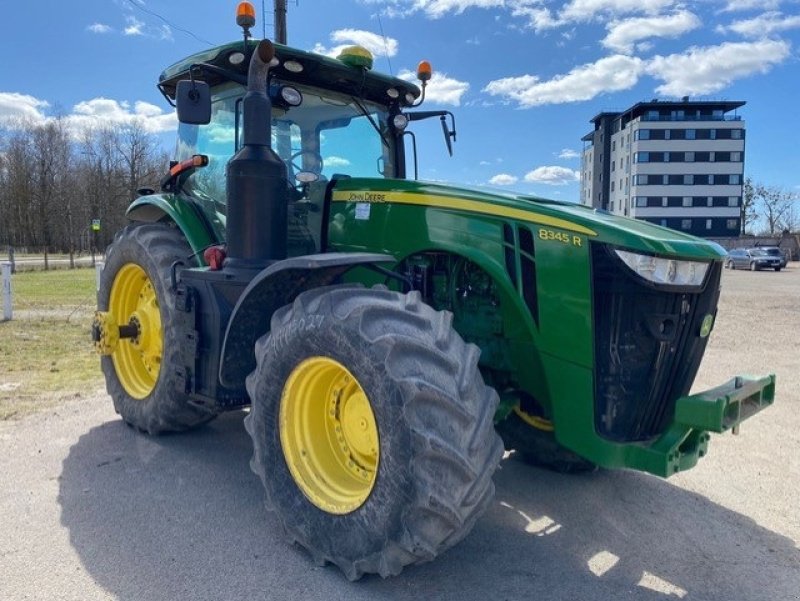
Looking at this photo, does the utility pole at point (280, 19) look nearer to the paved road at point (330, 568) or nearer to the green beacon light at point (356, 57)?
the green beacon light at point (356, 57)

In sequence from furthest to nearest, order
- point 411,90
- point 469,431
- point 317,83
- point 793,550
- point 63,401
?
point 63,401, point 411,90, point 317,83, point 793,550, point 469,431

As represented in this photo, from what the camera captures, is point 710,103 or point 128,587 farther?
point 710,103

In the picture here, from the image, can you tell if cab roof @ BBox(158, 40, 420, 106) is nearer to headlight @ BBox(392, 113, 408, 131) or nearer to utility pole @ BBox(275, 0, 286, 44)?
headlight @ BBox(392, 113, 408, 131)

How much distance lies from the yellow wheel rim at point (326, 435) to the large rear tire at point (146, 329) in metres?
1.18

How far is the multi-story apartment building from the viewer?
71.6 metres

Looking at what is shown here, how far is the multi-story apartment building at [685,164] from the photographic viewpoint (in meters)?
71.6

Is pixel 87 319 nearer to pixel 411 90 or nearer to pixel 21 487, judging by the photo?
pixel 21 487

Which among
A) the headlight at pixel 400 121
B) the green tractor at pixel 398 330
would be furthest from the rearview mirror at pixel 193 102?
the headlight at pixel 400 121

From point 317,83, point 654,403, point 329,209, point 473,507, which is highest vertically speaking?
point 317,83

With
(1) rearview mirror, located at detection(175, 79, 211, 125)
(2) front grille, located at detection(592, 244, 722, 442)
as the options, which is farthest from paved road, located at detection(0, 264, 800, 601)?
(1) rearview mirror, located at detection(175, 79, 211, 125)

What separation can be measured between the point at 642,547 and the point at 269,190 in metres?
2.66

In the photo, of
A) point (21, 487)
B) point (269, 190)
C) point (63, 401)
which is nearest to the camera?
point (269, 190)

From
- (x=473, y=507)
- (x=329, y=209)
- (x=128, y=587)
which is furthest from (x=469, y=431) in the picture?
(x=329, y=209)

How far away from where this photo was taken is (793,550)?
3252 millimetres
